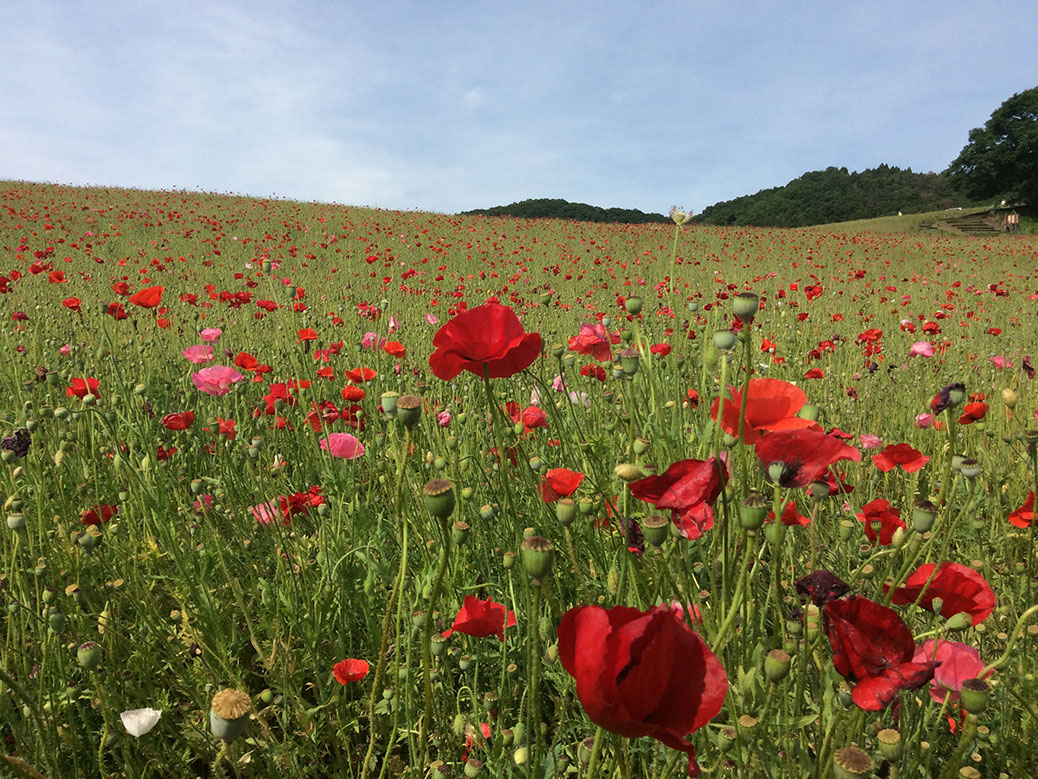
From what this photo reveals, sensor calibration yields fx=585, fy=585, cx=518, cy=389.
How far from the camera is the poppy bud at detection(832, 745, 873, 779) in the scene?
1.80ft

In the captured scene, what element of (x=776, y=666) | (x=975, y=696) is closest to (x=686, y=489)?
(x=776, y=666)

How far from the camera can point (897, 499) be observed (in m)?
2.14

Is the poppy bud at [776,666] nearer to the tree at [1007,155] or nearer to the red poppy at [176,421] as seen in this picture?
the red poppy at [176,421]

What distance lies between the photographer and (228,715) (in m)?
0.62

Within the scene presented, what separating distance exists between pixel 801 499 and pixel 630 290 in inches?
186

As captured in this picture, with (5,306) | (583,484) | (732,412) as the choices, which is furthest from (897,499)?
(5,306)

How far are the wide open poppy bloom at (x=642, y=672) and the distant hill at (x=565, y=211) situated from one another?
3272 cm

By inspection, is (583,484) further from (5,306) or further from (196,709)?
(5,306)

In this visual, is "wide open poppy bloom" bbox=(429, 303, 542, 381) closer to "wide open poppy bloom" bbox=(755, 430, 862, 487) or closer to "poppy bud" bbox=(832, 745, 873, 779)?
"wide open poppy bloom" bbox=(755, 430, 862, 487)

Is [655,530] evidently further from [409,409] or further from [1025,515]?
[1025,515]

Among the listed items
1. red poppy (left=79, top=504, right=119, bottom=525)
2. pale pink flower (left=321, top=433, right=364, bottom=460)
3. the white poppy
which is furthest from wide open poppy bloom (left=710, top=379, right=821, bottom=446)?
red poppy (left=79, top=504, right=119, bottom=525)

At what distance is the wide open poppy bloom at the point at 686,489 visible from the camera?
2.55 feet

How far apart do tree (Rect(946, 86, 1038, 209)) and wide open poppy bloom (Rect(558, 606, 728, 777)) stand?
40.1 m

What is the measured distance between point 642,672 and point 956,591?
690 millimetres
